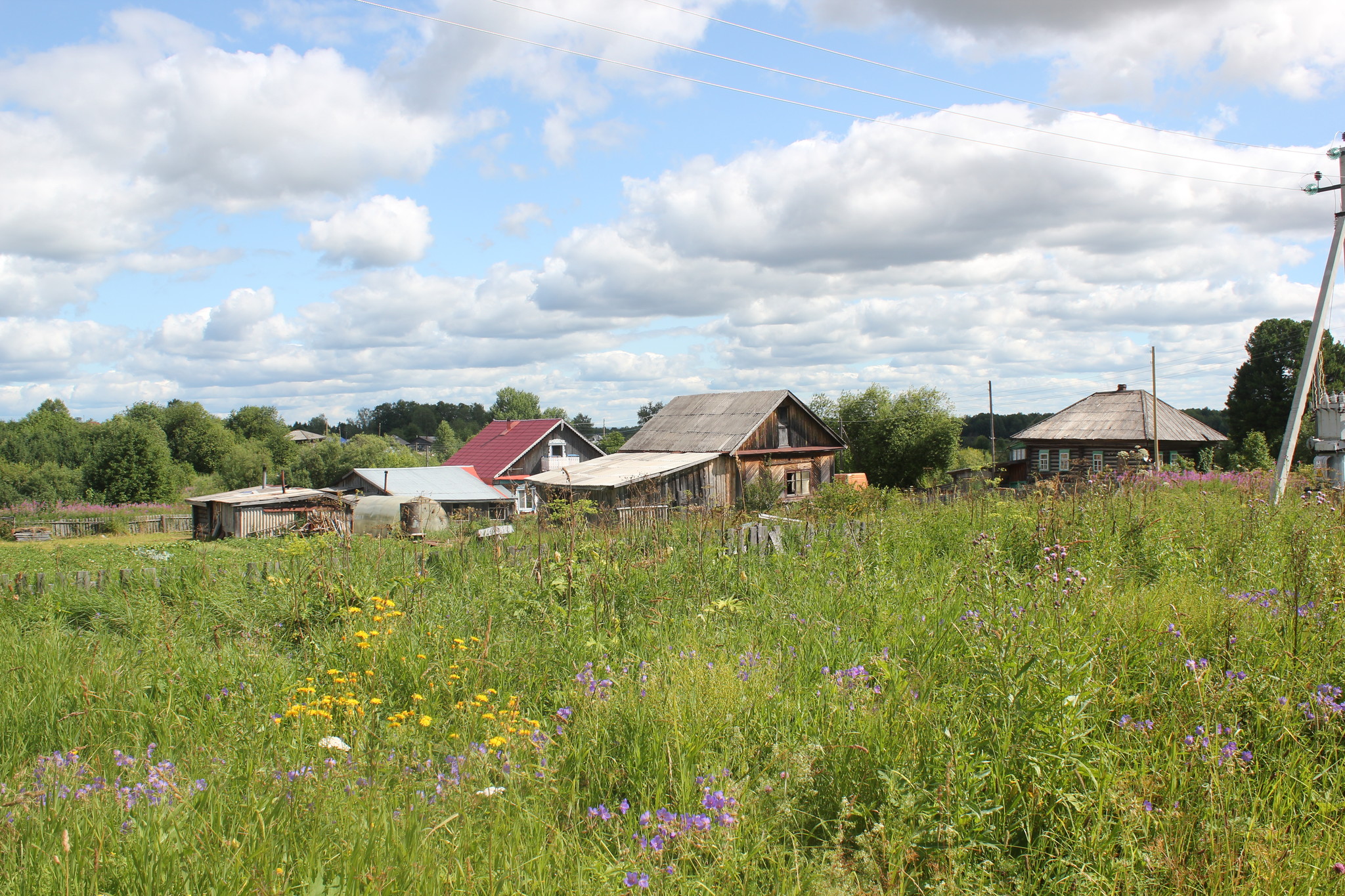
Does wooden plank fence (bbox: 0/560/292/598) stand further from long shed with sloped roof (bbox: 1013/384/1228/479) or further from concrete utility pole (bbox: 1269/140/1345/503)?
long shed with sloped roof (bbox: 1013/384/1228/479)

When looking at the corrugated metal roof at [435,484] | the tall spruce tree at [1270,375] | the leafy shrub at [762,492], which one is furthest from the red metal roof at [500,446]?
the tall spruce tree at [1270,375]

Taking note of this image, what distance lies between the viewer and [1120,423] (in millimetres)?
40094

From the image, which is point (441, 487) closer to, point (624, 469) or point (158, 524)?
point (624, 469)

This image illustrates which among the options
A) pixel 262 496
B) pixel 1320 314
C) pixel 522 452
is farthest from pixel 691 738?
pixel 522 452

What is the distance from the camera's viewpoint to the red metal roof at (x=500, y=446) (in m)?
39.6

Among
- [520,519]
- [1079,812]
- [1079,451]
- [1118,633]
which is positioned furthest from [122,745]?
[1079,451]

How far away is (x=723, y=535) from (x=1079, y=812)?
4.57 m

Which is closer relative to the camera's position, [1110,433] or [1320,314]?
[1320,314]

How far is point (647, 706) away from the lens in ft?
9.78

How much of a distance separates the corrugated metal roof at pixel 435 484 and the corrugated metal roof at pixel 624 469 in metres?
3.46

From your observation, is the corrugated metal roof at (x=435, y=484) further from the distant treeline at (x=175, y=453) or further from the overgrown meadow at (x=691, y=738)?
the overgrown meadow at (x=691, y=738)

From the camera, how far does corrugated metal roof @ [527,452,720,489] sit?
24359 millimetres

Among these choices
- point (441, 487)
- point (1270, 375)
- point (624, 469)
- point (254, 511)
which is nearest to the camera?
point (624, 469)

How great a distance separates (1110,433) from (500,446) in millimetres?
33173
